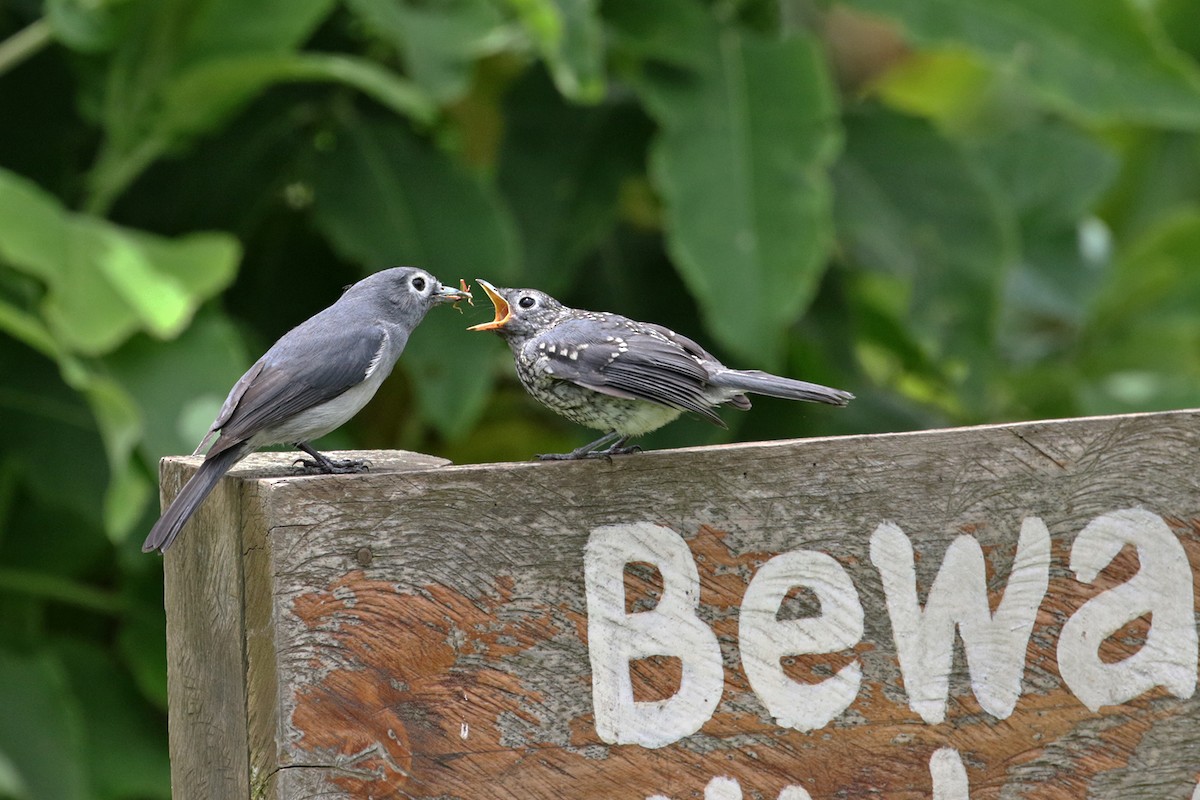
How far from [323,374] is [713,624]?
0.83 m

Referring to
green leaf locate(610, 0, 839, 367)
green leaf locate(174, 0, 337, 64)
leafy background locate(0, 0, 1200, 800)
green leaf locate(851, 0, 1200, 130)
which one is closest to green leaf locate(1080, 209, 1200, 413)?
leafy background locate(0, 0, 1200, 800)

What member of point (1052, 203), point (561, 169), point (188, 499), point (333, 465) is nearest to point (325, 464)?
point (333, 465)

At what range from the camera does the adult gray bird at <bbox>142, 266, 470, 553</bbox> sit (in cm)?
228

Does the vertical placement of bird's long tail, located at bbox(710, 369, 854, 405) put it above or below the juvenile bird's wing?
below

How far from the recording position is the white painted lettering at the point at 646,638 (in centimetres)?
212

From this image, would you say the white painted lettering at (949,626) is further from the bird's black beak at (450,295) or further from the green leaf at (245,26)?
the green leaf at (245,26)

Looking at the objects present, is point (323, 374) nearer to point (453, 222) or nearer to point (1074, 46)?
point (453, 222)

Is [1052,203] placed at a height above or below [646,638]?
above

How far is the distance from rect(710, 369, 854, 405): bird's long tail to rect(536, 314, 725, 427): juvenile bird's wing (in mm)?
42

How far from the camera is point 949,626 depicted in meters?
2.25

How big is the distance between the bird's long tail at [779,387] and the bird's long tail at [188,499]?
0.84 m

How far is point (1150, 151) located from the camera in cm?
740

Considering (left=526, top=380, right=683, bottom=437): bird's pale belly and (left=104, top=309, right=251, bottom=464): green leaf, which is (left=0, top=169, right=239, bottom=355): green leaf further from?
(left=526, top=380, right=683, bottom=437): bird's pale belly

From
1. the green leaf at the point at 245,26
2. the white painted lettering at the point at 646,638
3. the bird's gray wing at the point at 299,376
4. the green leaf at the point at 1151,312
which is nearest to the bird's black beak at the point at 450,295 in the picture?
the bird's gray wing at the point at 299,376
